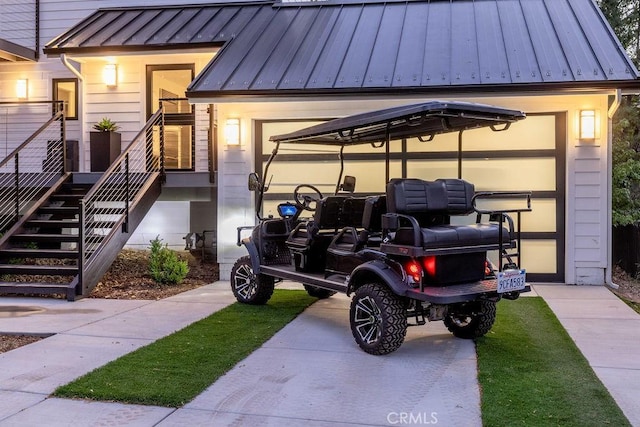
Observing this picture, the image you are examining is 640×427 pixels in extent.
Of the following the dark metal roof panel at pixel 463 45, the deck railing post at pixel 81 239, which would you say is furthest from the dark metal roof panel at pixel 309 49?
the deck railing post at pixel 81 239

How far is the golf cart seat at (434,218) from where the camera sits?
15.1 feet

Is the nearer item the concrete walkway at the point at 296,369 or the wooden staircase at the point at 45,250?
the concrete walkway at the point at 296,369

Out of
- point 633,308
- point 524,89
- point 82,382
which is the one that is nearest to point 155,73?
point 524,89

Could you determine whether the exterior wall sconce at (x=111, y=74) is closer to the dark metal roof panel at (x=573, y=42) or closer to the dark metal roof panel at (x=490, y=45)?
the dark metal roof panel at (x=490, y=45)

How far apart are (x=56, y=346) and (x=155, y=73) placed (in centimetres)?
675

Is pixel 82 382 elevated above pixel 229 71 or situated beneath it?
situated beneath

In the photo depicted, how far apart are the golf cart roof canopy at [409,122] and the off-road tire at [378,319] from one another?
57.3 inches

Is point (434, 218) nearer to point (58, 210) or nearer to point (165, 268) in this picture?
point (165, 268)

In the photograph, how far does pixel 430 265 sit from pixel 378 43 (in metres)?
5.41

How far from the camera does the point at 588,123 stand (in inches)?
320

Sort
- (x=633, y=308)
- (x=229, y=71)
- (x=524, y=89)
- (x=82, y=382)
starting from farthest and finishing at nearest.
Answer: (x=229, y=71)
(x=524, y=89)
(x=633, y=308)
(x=82, y=382)

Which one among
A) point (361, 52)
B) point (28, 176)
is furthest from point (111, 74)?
point (361, 52)

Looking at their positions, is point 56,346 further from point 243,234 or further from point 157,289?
point 243,234

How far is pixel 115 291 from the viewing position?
789 centimetres
